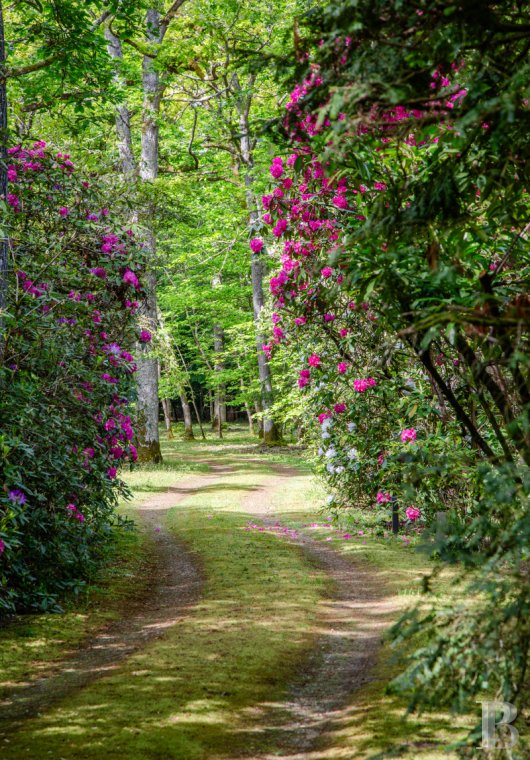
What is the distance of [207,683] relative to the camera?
595 cm

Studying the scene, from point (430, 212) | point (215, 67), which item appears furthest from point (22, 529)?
point (215, 67)

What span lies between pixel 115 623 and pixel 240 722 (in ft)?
10.4

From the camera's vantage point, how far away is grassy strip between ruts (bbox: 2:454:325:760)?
15.7 feet

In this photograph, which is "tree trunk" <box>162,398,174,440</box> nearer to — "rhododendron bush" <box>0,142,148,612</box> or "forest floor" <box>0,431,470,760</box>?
"forest floor" <box>0,431,470,760</box>

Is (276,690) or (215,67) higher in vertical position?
(215,67)

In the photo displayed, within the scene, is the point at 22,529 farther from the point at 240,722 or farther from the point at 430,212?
the point at 430,212

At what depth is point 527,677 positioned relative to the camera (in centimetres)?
513

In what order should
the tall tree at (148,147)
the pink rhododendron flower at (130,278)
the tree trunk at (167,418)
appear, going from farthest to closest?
the tree trunk at (167,418), the tall tree at (148,147), the pink rhododendron flower at (130,278)

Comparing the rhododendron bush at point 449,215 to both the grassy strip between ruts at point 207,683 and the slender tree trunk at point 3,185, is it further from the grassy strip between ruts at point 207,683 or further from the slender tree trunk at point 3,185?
the slender tree trunk at point 3,185

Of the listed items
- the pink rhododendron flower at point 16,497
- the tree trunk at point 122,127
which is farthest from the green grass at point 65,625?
the tree trunk at point 122,127

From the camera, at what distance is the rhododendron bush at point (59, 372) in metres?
7.89

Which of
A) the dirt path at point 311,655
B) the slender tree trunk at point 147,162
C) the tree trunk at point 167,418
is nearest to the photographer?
the dirt path at point 311,655

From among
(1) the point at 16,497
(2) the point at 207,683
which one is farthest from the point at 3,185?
(2) the point at 207,683

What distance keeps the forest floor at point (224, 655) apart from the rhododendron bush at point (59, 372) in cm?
71
